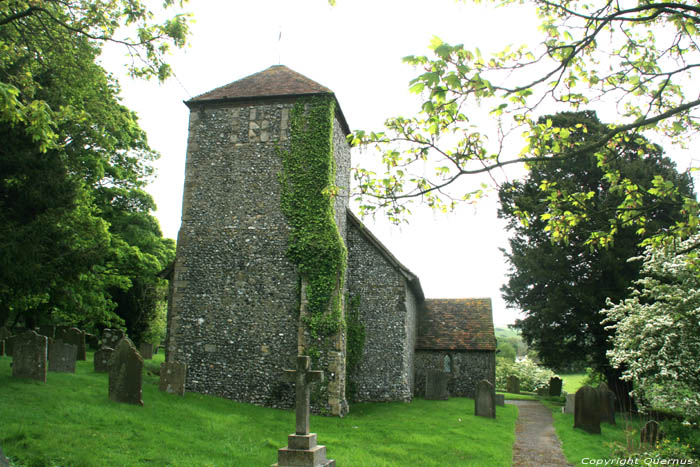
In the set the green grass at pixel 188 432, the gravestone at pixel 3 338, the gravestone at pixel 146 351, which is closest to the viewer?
the green grass at pixel 188 432

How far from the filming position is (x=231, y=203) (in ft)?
52.2

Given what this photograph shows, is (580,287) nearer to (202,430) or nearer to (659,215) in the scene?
(659,215)

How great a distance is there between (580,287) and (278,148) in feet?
44.0

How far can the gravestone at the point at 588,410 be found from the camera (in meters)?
14.3

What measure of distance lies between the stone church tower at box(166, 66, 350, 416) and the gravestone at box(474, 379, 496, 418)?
172 inches

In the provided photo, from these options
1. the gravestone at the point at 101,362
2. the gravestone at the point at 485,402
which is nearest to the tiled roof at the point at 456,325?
the gravestone at the point at 485,402

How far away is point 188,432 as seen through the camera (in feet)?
32.3

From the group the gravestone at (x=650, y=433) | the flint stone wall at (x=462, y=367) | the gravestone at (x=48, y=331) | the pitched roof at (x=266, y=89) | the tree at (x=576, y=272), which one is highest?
the pitched roof at (x=266, y=89)

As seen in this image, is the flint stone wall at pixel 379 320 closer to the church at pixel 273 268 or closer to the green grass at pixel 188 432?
the church at pixel 273 268

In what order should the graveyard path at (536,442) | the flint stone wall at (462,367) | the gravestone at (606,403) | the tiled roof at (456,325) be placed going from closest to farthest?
1. the graveyard path at (536,442)
2. the gravestone at (606,403)
3. the flint stone wall at (462,367)
4. the tiled roof at (456,325)

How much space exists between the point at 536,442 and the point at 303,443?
7159 mm

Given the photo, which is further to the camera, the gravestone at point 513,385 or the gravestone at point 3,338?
the gravestone at point 513,385

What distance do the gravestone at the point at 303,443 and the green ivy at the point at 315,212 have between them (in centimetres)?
517

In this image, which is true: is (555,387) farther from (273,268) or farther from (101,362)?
(101,362)
